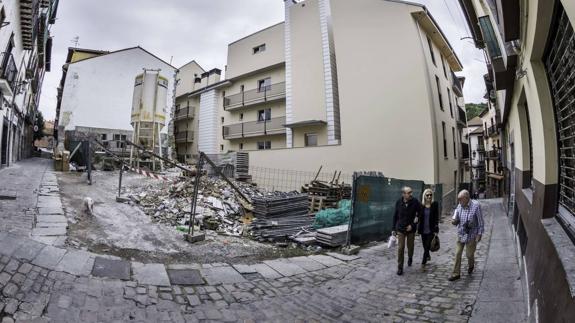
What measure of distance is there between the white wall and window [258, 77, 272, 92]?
27.1ft

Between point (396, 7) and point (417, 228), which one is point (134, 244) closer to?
point (417, 228)

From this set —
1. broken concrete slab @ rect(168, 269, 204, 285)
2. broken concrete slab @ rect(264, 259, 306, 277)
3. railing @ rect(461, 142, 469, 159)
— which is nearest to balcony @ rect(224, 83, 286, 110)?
railing @ rect(461, 142, 469, 159)

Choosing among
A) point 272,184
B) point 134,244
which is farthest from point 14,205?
point 272,184

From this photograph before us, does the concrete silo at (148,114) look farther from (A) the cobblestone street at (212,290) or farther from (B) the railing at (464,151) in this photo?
(B) the railing at (464,151)

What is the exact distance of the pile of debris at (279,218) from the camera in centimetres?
866

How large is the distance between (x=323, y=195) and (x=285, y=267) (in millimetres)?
7626

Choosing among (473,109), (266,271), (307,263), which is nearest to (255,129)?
(307,263)

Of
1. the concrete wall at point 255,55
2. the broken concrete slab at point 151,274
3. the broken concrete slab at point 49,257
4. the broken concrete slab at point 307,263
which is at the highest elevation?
the concrete wall at point 255,55

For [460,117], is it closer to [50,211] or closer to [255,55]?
[255,55]

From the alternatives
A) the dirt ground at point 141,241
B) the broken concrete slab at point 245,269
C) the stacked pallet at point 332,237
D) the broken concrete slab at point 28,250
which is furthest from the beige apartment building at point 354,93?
the broken concrete slab at point 28,250

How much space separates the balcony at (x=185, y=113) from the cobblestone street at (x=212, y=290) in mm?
28336

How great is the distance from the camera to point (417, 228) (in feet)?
21.1

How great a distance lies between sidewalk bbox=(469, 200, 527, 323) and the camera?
3.82 metres

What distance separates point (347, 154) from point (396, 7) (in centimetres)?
853
